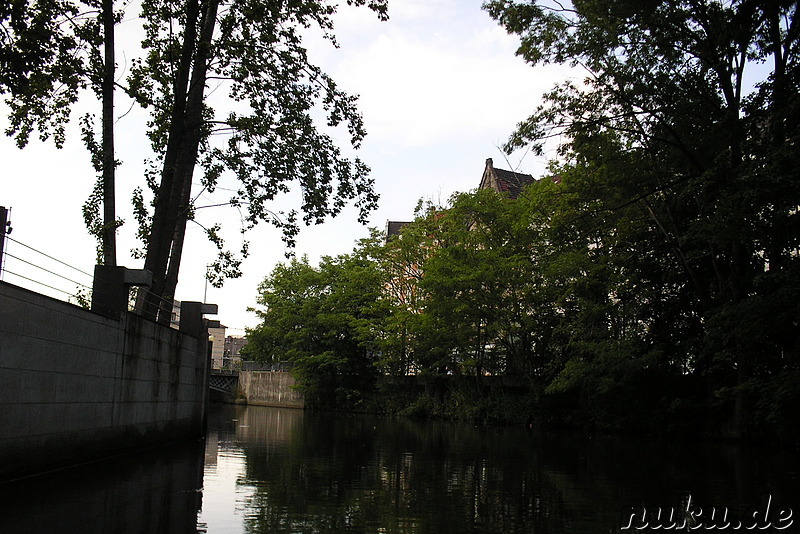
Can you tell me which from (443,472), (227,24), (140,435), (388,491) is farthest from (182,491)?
(227,24)

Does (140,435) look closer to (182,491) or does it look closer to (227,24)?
(182,491)

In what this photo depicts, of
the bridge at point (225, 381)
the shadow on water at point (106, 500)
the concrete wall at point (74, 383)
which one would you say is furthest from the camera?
the bridge at point (225, 381)

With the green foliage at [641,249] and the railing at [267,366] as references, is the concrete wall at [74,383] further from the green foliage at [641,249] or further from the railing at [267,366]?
the railing at [267,366]

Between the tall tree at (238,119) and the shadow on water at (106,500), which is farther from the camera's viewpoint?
the tall tree at (238,119)

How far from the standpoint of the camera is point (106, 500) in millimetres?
7918

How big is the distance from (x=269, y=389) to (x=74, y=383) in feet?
150

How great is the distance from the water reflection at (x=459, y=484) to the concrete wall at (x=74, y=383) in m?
1.65

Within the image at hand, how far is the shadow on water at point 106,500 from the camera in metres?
6.47

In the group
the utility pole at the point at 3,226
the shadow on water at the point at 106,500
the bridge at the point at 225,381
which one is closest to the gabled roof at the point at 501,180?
the bridge at the point at 225,381

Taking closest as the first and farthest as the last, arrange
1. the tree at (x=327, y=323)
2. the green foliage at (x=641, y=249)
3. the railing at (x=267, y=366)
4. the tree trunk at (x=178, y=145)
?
the tree trunk at (x=178, y=145)
the green foliage at (x=641, y=249)
the tree at (x=327, y=323)
the railing at (x=267, y=366)

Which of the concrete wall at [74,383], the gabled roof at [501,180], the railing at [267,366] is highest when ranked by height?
the gabled roof at [501,180]

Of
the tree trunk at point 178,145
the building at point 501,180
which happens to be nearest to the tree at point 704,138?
the tree trunk at point 178,145

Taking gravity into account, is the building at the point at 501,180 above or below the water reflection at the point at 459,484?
above

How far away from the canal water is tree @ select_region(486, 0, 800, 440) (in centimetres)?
531
